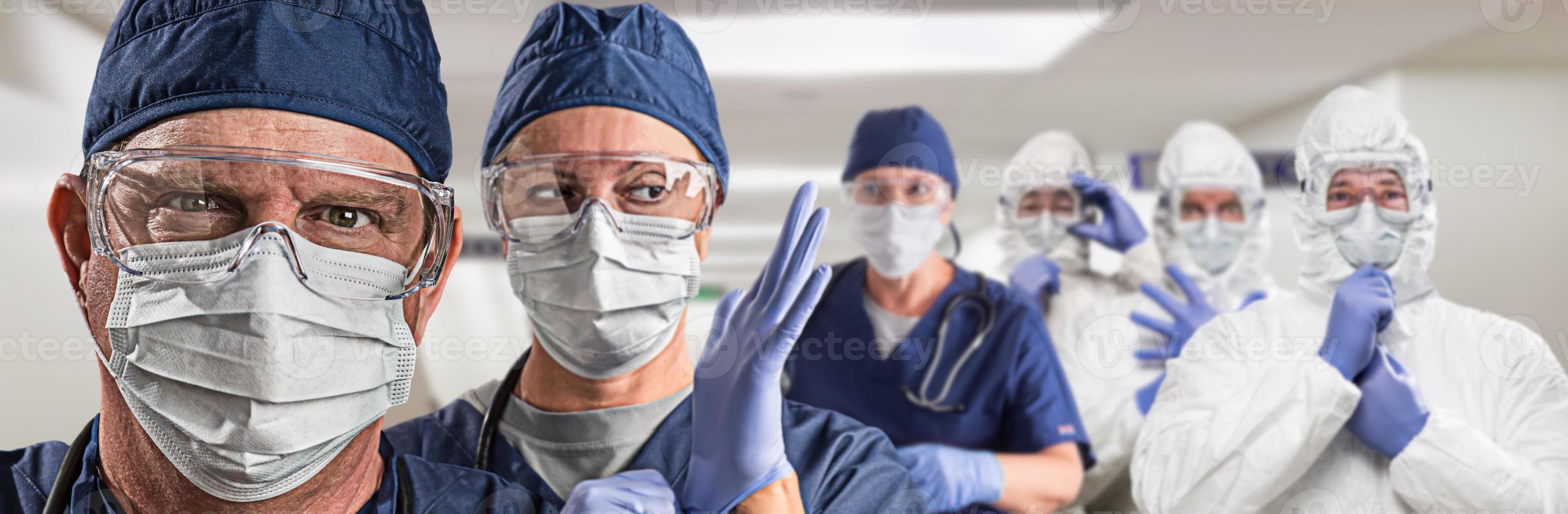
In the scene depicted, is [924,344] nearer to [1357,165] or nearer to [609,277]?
[1357,165]

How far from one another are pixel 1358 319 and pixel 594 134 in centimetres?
142

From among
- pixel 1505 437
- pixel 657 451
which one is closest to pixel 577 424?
pixel 657 451

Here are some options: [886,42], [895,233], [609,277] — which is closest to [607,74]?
[609,277]

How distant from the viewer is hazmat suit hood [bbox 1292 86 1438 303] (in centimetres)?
182

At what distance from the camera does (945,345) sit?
7.23ft

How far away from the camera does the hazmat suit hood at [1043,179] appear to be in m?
3.53

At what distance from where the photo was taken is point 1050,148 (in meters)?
3.68

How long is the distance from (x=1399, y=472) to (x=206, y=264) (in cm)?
190

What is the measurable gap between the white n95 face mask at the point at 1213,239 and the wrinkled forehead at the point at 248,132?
254 centimetres

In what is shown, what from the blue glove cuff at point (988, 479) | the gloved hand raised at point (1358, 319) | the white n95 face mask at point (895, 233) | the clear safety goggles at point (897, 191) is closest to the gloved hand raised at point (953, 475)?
the blue glove cuff at point (988, 479)

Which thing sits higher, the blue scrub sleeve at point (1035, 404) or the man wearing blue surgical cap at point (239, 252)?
the man wearing blue surgical cap at point (239, 252)

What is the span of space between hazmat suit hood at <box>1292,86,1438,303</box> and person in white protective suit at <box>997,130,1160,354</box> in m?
1.35

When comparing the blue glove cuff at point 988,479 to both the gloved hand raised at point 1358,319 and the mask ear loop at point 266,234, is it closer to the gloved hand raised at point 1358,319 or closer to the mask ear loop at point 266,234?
the gloved hand raised at point 1358,319

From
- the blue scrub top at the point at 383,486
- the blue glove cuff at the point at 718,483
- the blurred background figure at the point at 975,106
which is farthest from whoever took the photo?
the blurred background figure at the point at 975,106
